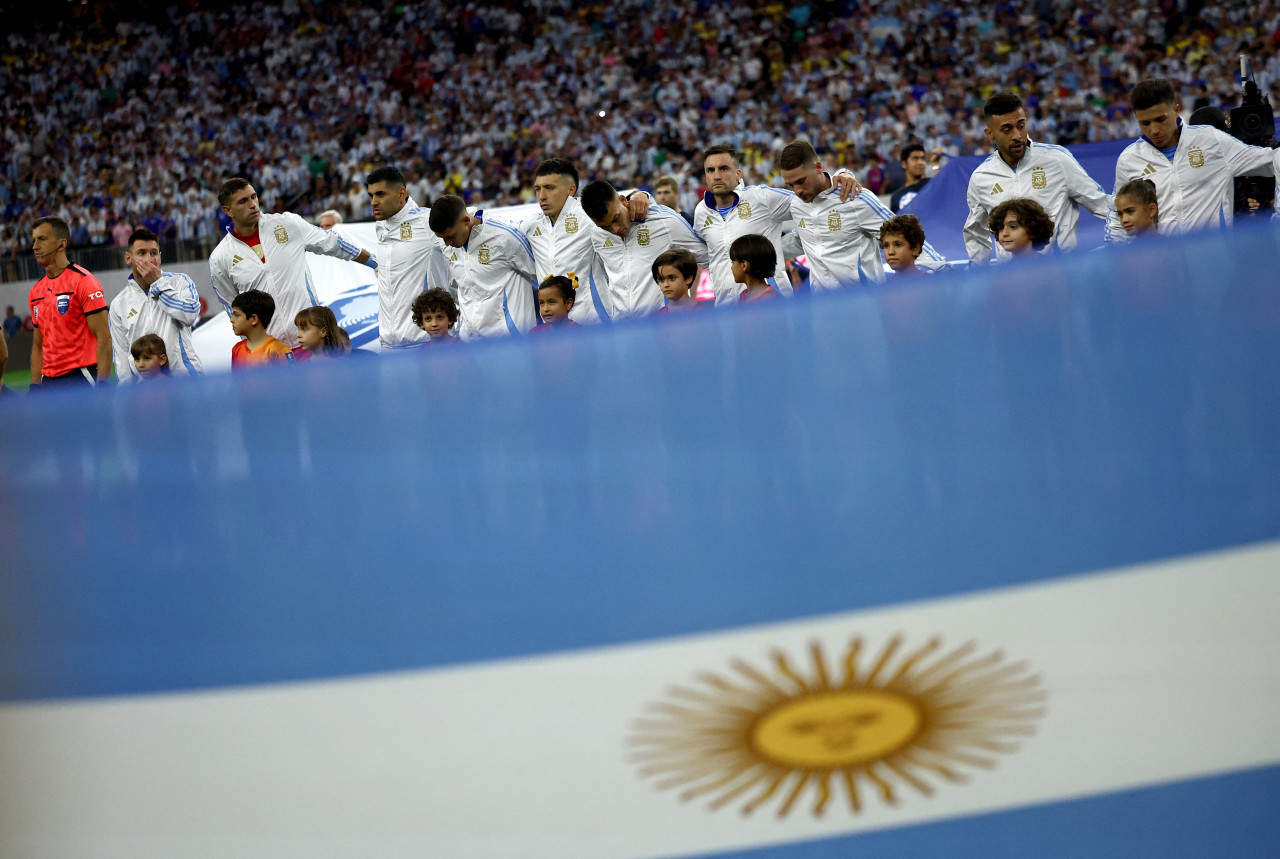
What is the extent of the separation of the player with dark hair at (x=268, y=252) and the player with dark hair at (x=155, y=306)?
0.28m

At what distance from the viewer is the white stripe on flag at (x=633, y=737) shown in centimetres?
160

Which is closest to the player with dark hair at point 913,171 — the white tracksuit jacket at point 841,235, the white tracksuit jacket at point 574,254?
the white tracksuit jacket at point 841,235

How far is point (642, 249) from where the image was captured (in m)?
6.65

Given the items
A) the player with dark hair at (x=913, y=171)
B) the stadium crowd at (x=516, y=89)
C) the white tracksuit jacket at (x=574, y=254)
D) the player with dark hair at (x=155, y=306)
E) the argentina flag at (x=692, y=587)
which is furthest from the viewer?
the stadium crowd at (x=516, y=89)

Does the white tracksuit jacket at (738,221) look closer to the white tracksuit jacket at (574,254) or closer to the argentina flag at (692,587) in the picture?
the white tracksuit jacket at (574,254)

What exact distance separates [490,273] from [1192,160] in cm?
384

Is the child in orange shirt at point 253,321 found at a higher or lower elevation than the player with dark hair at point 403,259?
lower

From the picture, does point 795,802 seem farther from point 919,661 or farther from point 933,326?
point 933,326

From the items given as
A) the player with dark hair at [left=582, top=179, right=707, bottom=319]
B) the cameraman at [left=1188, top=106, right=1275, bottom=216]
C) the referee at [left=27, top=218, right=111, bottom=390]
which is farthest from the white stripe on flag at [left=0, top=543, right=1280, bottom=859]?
the referee at [left=27, top=218, right=111, bottom=390]

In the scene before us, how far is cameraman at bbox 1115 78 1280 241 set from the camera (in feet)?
19.0

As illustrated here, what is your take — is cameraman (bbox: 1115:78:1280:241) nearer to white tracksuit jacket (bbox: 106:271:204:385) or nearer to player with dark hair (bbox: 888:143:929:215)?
player with dark hair (bbox: 888:143:929:215)

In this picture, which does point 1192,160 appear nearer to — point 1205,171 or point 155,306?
point 1205,171

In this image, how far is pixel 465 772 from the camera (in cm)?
166

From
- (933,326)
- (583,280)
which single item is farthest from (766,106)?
(933,326)
